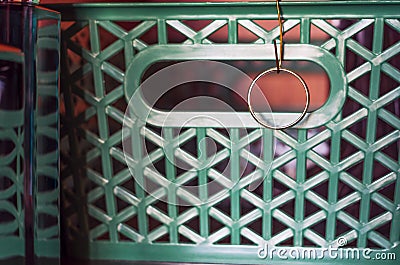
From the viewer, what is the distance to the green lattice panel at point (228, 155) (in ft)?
1.93

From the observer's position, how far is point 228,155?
62cm

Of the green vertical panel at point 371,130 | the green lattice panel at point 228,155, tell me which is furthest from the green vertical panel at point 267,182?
the green vertical panel at point 371,130

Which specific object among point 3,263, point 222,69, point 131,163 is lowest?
point 3,263

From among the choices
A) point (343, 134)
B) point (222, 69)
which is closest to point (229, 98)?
point (222, 69)

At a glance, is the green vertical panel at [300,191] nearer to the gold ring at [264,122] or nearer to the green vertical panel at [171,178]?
the gold ring at [264,122]

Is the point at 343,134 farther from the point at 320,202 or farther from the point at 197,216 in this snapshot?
the point at 197,216

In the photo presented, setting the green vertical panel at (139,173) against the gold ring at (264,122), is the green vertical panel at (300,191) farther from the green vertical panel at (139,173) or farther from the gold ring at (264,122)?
the green vertical panel at (139,173)

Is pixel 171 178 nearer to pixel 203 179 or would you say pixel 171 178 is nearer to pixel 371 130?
pixel 203 179

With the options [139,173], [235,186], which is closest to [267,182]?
[235,186]

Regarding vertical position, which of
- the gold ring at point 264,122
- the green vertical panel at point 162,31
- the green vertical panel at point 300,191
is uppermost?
the green vertical panel at point 162,31

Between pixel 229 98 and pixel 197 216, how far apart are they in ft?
0.50

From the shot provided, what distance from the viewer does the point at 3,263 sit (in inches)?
22.6

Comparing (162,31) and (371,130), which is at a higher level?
(162,31)

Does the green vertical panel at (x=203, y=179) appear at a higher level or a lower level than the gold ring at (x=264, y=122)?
lower
